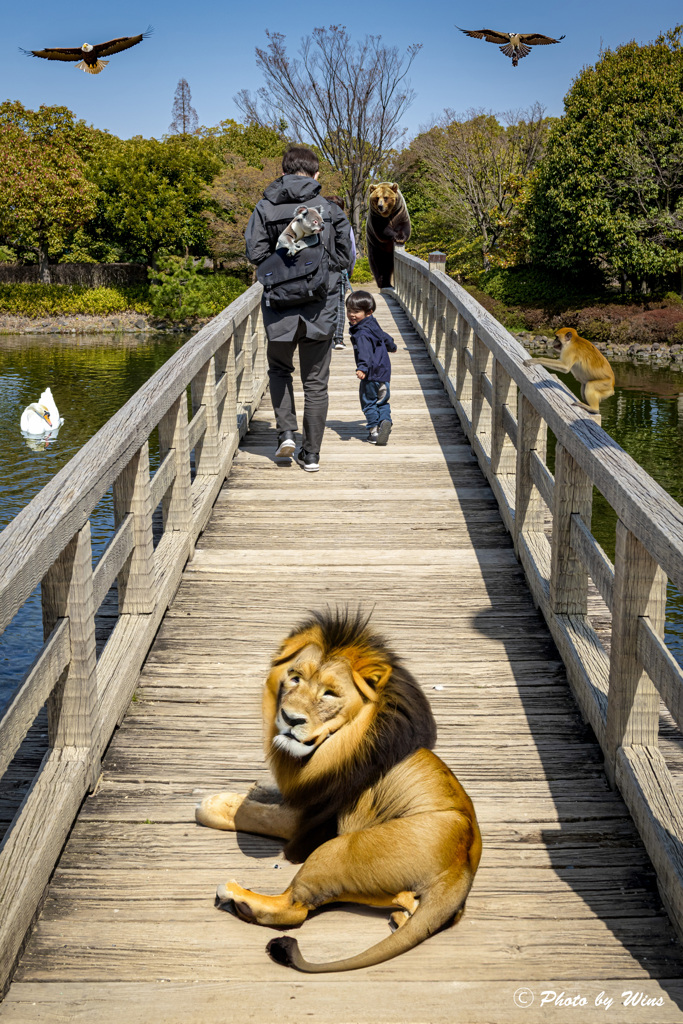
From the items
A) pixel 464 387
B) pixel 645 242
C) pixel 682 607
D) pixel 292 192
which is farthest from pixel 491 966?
pixel 645 242

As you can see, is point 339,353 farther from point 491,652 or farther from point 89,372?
point 89,372

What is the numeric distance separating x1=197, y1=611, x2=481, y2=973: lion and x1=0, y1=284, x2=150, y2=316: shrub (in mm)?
44656

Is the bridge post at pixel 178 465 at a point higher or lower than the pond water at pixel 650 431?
higher

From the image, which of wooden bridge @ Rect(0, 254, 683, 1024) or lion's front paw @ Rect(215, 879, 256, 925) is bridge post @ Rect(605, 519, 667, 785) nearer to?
wooden bridge @ Rect(0, 254, 683, 1024)

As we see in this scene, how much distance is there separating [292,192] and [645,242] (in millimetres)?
34260

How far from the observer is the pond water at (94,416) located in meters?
10.6

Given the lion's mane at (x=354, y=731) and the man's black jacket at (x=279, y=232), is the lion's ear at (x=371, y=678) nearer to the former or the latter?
the lion's mane at (x=354, y=731)

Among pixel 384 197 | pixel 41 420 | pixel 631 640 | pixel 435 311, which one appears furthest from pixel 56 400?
pixel 631 640

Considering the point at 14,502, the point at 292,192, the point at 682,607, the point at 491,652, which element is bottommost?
the point at 682,607

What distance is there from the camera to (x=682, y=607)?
457 inches

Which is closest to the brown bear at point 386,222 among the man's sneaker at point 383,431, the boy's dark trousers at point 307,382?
the man's sneaker at point 383,431

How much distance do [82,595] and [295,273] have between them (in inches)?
134

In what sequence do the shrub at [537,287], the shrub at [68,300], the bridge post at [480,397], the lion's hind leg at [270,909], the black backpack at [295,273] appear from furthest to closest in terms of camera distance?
1. the shrub at [68,300]
2. the shrub at [537,287]
3. the bridge post at [480,397]
4. the black backpack at [295,273]
5. the lion's hind leg at [270,909]

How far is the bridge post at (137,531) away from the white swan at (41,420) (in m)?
14.0
